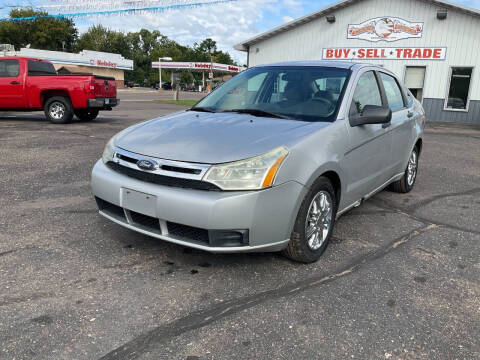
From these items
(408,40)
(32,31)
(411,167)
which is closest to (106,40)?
(32,31)

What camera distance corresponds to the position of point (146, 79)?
106 meters

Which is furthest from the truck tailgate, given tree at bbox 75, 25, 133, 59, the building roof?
tree at bbox 75, 25, 133, 59

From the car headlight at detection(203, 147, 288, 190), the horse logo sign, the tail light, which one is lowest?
the car headlight at detection(203, 147, 288, 190)

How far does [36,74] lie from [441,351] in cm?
1240

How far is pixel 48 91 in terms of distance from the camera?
11.4m

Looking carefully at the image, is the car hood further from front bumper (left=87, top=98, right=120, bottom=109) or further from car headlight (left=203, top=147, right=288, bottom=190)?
front bumper (left=87, top=98, right=120, bottom=109)

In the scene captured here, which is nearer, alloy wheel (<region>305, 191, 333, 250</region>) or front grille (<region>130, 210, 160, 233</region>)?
front grille (<region>130, 210, 160, 233</region>)

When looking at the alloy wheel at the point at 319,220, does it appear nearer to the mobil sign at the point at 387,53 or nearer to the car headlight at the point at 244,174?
the car headlight at the point at 244,174

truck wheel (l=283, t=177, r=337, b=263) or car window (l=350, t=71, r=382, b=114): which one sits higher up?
car window (l=350, t=71, r=382, b=114)

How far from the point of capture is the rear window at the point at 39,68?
37.7 ft

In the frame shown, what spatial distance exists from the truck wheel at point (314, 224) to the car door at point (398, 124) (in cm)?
146

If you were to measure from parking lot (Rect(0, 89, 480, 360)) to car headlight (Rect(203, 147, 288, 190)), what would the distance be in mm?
750

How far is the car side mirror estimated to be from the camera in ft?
11.4

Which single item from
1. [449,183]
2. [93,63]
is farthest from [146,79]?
[449,183]
